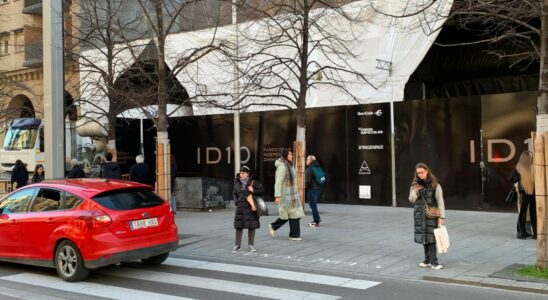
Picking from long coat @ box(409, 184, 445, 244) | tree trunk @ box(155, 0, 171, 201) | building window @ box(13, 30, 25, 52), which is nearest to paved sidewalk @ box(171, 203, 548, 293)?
long coat @ box(409, 184, 445, 244)

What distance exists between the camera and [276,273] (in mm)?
8391

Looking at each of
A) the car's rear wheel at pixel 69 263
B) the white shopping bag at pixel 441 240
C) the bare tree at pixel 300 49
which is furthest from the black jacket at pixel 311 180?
the car's rear wheel at pixel 69 263

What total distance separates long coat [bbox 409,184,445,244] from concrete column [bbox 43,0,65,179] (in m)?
7.61

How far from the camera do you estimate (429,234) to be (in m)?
8.14

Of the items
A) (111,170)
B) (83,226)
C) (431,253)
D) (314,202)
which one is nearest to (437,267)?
(431,253)

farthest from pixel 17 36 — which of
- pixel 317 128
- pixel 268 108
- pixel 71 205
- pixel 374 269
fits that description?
pixel 374 269

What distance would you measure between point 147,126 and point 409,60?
496 inches

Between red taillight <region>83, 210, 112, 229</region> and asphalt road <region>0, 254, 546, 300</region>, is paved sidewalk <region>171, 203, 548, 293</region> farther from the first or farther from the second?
red taillight <region>83, 210, 112, 229</region>

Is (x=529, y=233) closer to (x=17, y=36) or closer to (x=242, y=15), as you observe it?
(x=242, y=15)

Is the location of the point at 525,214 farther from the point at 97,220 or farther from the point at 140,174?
the point at 140,174

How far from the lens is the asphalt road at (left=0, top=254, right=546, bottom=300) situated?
6.99m

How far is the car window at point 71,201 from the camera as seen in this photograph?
809cm

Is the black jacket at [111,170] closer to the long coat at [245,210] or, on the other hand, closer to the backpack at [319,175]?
the backpack at [319,175]

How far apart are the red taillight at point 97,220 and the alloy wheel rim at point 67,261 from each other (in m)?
0.52
